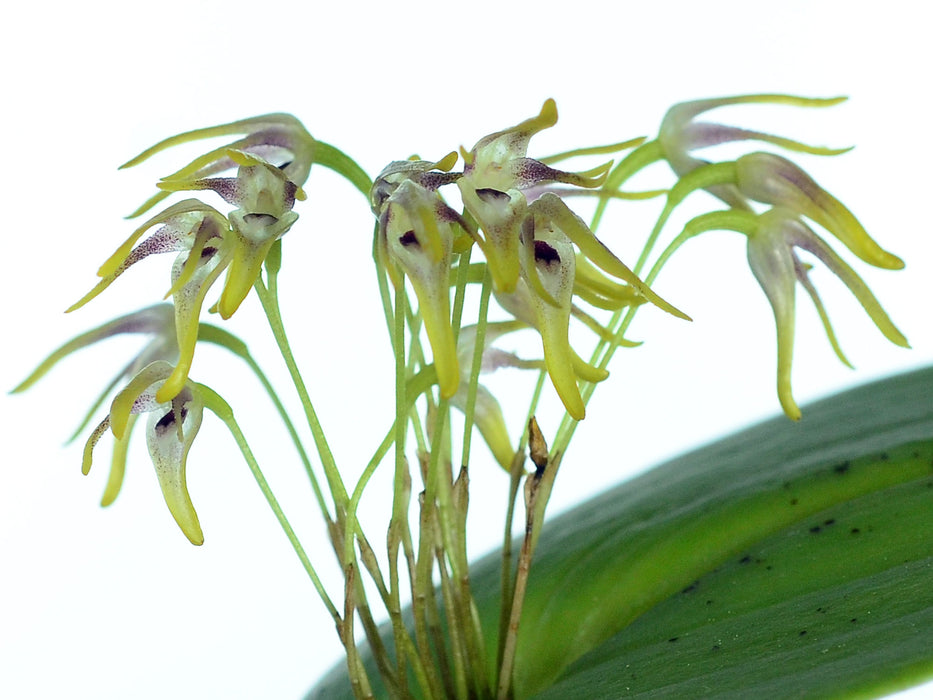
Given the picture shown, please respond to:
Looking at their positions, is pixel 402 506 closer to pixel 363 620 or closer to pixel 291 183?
pixel 363 620

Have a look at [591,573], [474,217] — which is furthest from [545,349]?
[591,573]

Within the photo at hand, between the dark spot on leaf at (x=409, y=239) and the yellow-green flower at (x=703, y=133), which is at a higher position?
the yellow-green flower at (x=703, y=133)

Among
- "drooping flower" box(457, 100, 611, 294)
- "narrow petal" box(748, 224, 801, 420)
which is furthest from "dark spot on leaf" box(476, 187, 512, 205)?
"narrow petal" box(748, 224, 801, 420)

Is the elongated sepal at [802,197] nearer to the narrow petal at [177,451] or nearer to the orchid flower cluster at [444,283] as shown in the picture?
the orchid flower cluster at [444,283]

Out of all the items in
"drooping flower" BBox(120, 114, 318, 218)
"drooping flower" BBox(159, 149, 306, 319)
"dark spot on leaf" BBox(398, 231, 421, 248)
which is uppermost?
"drooping flower" BBox(120, 114, 318, 218)

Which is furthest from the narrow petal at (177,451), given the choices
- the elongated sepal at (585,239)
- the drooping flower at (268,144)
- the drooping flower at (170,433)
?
the elongated sepal at (585,239)

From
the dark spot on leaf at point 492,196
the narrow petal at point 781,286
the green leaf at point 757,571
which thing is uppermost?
the dark spot on leaf at point 492,196

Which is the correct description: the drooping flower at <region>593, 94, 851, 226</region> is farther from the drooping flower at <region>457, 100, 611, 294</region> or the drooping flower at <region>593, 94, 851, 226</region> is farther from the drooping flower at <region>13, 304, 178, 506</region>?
the drooping flower at <region>13, 304, 178, 506</region>
